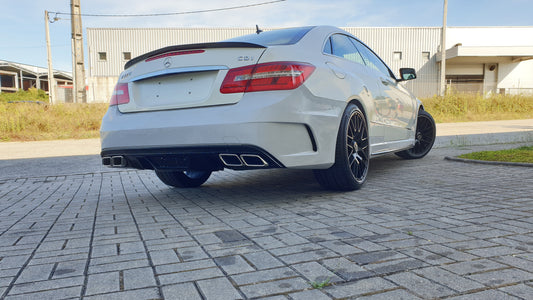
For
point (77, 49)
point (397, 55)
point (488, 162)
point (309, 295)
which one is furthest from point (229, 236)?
point (397, 55)

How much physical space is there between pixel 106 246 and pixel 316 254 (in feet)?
4.08

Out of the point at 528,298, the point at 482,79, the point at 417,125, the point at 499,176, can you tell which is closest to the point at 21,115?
the point at 417,125

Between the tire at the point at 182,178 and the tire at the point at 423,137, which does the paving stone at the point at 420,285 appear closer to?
the tire at the point at 182,178

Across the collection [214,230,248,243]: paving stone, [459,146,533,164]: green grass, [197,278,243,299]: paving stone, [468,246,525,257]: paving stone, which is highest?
[459,146,533,164]: green grass

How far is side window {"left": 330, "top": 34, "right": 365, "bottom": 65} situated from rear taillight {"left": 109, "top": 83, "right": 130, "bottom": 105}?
192 cm

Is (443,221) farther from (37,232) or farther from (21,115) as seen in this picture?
(21,115)

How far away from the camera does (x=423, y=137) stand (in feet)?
21.9

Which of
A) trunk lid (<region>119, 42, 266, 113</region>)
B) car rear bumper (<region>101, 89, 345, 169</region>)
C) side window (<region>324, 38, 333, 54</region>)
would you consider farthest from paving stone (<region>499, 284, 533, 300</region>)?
side window (<region>324, 38, 333, 54</region>)

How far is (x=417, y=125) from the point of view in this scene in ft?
21.6

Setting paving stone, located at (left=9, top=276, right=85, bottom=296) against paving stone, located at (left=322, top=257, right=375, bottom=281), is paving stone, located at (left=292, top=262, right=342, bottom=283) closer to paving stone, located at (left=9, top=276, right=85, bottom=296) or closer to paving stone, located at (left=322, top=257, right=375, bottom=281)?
paving stone, located at (left=322, top=257, right=375, bottom=281)

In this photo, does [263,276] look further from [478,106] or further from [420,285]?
[478,106]

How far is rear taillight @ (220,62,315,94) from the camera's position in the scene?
122 inches

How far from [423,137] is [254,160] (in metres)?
4.39

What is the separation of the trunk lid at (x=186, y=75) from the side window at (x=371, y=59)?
200 cm
